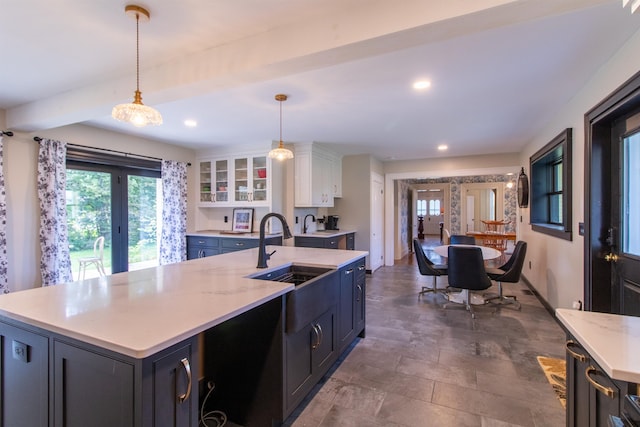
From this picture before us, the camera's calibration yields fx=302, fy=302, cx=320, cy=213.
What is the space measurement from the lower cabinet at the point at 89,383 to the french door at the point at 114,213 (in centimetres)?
306

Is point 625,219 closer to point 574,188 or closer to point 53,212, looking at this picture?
point 574,188

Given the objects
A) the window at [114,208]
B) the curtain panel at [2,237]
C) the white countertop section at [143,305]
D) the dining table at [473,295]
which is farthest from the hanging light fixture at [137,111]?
the dining table at [473,295]

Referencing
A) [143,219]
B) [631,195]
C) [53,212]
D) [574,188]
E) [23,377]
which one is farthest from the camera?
[143,219]

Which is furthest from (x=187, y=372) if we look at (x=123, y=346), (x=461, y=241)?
(x=461, y=241)

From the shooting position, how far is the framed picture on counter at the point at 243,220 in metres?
5.15

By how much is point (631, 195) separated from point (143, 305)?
127 inches

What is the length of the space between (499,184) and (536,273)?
5.89 m

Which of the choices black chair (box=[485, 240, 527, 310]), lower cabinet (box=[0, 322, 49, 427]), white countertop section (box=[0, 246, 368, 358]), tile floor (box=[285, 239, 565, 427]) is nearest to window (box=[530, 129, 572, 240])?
black chair (box=[485, 240, 527, 310])

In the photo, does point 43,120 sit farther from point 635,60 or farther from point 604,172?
point 604,172

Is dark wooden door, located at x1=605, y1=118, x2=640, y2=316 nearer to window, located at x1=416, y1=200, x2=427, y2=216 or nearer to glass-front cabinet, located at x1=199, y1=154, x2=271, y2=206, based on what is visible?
glass-front cabinet, located at x1=199, y1=154, x2=271, y2=206

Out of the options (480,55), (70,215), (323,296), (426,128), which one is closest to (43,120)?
(70,215)

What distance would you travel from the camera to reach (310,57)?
1.75 meters

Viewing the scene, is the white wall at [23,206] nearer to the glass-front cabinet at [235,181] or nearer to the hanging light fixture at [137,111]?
the glass-front cabinet at [235,181]

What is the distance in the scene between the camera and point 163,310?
131cm
